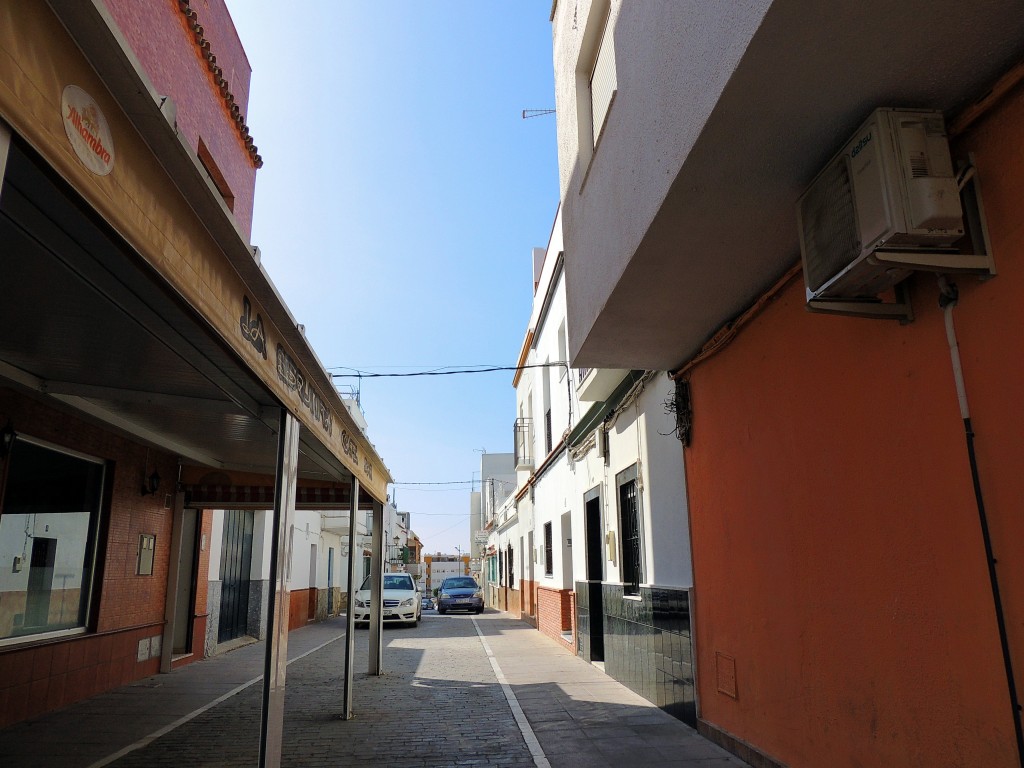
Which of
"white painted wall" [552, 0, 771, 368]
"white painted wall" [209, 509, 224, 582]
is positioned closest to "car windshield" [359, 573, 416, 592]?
"white painted wall" [209, 509, 224, 582]

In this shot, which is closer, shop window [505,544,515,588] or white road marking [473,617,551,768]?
white road marking [473,617,551,768]

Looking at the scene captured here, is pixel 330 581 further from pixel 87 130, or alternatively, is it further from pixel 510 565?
pixel 87 130

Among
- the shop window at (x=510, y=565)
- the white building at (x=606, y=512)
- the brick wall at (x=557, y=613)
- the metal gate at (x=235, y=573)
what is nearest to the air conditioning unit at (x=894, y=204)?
the white building at (x=606, y=512)

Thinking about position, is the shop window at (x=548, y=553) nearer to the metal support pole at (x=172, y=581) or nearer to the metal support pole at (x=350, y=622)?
the metal support pole at (x=172, y=581)

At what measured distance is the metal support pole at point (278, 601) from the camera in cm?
434

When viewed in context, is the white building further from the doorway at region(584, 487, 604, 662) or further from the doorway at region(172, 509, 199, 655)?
the doorway at region(172, 509, 199, 655)

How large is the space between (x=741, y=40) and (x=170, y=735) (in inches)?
285

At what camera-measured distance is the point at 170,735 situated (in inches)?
267

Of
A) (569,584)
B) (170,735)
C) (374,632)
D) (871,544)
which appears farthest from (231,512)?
(871,544)

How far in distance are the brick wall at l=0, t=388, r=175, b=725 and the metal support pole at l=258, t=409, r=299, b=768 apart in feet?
12.5

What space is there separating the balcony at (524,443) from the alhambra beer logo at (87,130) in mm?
17187

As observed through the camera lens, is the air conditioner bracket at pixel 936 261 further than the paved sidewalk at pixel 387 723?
No

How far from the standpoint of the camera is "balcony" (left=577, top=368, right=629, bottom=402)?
358 inches

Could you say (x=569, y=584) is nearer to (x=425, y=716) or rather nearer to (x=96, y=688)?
(x=425, y=716)
